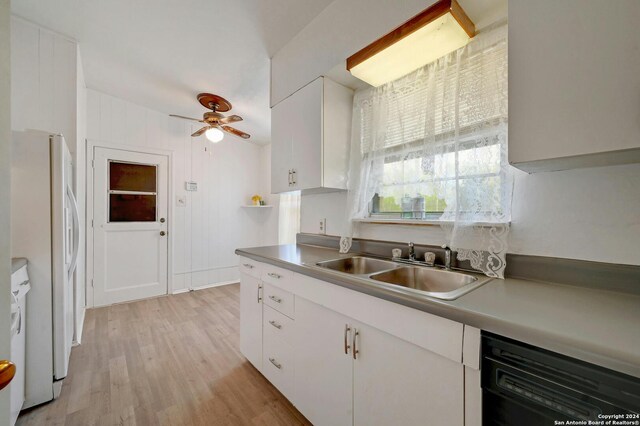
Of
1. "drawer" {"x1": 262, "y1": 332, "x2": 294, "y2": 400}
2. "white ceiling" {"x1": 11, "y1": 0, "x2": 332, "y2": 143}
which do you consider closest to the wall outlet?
"drawer" {"x1": 262, "y1": 332, "x2": 294, "y2": 400}

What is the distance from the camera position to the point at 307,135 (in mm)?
1932

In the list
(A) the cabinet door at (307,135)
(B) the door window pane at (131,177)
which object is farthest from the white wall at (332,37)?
(B) the door window pane at (131,177)

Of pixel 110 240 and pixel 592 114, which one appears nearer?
pixel 592 114

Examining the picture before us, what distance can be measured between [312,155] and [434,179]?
86cm

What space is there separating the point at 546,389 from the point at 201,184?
427 centimetres

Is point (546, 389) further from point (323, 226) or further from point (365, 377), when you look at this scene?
point (323, 226)

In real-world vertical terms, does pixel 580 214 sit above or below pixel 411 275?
above

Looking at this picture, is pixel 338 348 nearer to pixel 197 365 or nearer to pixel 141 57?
pixel 197 365

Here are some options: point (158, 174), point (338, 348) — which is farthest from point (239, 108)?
point (338, 348)

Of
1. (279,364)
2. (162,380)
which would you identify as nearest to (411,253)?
(279,364)

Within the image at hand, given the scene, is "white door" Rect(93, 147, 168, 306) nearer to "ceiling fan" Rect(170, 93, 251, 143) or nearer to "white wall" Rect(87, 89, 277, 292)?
"white wall" Rect(87, 89, 277, 292)

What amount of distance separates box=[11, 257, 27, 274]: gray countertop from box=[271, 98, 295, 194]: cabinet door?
5.32ft

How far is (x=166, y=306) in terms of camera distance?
3.32m

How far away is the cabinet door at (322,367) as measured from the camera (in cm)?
121
